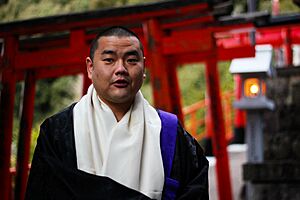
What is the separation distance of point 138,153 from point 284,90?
346 inches

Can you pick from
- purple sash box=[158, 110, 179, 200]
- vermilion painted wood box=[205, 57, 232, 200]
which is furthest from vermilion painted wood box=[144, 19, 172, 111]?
A: purple sash box=[158, 110, 179, 200]

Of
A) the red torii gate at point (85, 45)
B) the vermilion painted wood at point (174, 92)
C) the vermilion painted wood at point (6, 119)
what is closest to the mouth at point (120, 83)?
the red torii gate at point (85, 45)

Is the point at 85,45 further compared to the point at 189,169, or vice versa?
the point at 85,45

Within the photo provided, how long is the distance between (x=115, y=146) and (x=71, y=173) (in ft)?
0.64

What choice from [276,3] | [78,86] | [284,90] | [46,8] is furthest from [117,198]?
[276,3]

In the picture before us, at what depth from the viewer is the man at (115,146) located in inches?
95.7

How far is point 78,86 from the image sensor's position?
13.6 meters

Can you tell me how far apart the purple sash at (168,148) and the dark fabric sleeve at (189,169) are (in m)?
0.02

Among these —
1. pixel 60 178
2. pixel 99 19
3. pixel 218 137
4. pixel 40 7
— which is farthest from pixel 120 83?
pixel 40 7

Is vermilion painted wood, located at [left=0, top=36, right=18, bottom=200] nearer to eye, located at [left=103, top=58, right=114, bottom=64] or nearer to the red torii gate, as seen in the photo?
the red torii gate

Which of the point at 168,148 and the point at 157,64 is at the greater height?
the point at 157,64

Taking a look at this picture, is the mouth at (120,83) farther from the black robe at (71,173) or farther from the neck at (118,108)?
the black robe at (71,173)

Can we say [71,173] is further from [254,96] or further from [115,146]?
[254,96]

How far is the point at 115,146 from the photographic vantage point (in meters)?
2.45
